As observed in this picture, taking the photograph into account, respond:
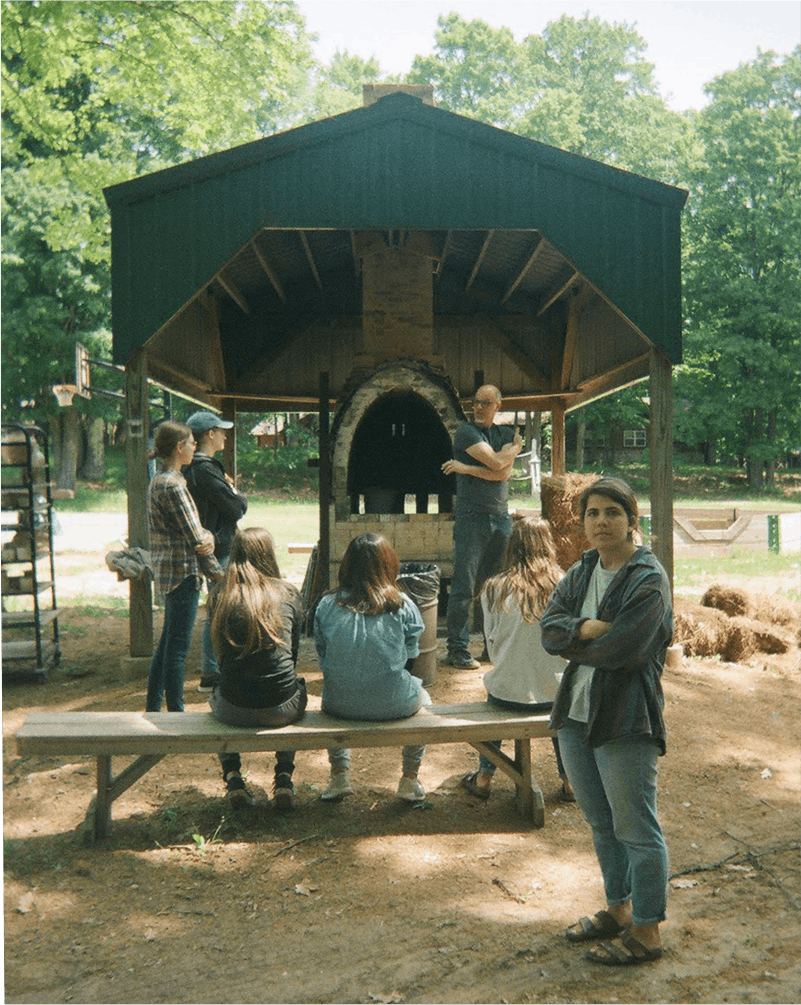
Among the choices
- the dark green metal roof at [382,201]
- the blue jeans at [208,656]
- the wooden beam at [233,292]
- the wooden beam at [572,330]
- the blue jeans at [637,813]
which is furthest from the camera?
the wooden beam at [572,330]

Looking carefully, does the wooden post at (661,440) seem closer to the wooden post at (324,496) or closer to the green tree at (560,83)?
the green tree at (560,83)

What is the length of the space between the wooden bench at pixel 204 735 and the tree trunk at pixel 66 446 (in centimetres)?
1927

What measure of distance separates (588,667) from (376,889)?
139 centimetres

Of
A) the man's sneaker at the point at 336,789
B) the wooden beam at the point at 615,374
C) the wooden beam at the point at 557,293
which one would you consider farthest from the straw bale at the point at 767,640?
the man's sneaker at the point at 336,789

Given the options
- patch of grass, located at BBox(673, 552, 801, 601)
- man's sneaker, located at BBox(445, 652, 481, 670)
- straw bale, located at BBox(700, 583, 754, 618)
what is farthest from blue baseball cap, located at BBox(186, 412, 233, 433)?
patch of grass, located at BBox(673, 552, 801, 601)

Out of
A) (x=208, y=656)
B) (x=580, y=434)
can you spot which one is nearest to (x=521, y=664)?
(x=208, y=656)

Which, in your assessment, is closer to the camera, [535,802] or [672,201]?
[535,802]

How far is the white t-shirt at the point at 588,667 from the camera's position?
9.60 ft

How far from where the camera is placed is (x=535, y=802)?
169 inches

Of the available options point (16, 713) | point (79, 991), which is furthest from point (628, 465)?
point (79, 991)

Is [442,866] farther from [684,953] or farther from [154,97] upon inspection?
[154,97]

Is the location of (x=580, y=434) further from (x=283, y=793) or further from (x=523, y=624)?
(x=283, y=793)

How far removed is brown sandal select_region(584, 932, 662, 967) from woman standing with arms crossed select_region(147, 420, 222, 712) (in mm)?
2809

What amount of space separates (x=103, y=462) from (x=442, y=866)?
2500 centimetres
